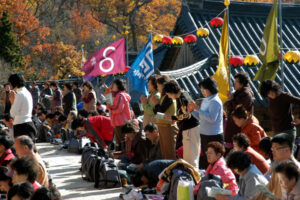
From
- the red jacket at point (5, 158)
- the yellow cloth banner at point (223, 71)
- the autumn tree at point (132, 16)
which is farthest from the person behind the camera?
the autumn tree at point (132, 16)

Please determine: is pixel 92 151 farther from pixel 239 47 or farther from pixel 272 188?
pixel 239 47

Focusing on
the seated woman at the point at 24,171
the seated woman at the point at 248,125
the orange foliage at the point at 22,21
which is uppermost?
the orange foliage at the point at 22,21

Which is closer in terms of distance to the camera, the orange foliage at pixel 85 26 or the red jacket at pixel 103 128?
the red jacket at pixel 103 128

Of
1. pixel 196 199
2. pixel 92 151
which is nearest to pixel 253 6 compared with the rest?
pixel 92 151

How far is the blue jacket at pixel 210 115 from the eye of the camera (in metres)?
6.81

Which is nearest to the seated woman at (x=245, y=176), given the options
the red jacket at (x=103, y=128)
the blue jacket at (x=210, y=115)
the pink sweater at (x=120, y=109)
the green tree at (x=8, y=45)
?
the blue jacket at (x=210, y=115)

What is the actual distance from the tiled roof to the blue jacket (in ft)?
20.9

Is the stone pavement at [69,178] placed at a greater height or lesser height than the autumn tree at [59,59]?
lesser

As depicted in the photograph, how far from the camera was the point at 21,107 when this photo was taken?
309 inches

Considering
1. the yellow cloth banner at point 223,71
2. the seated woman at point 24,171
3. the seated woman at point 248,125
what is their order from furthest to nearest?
the yellow cloth banner at point 223,71 < the seated woman at point 248,125 < the seated woman at point 24,171

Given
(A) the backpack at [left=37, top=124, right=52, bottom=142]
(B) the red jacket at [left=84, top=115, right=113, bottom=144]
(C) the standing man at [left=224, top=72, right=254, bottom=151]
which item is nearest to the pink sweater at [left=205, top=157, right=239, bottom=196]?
(C) the standing man at [left=224, top=72, right=254, bottom=151]

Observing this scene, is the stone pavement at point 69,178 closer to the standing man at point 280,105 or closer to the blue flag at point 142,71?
the blue flag at point 142,71

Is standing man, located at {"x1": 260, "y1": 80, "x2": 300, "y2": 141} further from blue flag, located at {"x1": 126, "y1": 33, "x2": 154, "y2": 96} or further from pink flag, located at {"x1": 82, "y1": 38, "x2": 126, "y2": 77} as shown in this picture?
pink flag, located at {"x1": 82, "y1": 38, "x2": 126, "y2": 77}

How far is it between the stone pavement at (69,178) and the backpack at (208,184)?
64.9 inches
